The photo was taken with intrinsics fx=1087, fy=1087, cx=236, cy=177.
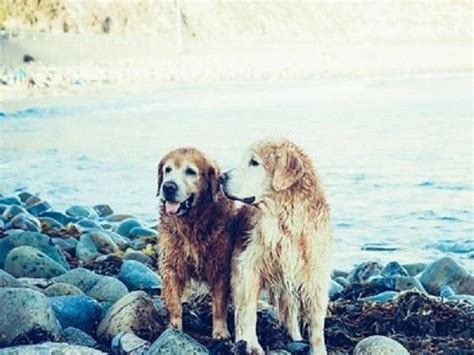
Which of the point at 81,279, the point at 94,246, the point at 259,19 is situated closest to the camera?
the point at 81,279

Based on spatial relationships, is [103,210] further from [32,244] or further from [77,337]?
[77,337]

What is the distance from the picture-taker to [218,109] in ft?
30.7

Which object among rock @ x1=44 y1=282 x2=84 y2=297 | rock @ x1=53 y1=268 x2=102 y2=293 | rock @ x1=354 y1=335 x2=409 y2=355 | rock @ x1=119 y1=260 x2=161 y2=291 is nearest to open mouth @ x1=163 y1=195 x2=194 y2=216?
rock @ x1=354 y1=335 x2=409 y2=355

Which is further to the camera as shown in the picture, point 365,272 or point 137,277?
point 365,272

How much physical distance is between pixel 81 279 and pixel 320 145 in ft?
14.6

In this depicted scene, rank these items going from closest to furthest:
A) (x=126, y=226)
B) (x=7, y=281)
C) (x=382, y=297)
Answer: (x=7, y=281) < (x=382, y=297) < (x=126, y=226)

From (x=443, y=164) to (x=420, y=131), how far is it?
93 cm

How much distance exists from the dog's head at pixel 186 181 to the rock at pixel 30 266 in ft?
3.79

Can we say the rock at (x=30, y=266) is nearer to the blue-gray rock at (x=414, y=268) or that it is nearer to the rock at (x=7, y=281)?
the rock at (x=7, y=281)

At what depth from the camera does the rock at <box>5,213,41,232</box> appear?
17.7 feet

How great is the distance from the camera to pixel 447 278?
441 centimetres

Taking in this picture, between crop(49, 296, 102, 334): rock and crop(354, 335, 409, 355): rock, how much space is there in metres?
0.74

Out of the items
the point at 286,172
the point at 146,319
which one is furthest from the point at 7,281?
the point at 286,172

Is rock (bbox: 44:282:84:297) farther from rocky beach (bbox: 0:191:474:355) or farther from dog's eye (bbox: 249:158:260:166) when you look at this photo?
dog's eye (bbox: 249:158:260:166)
